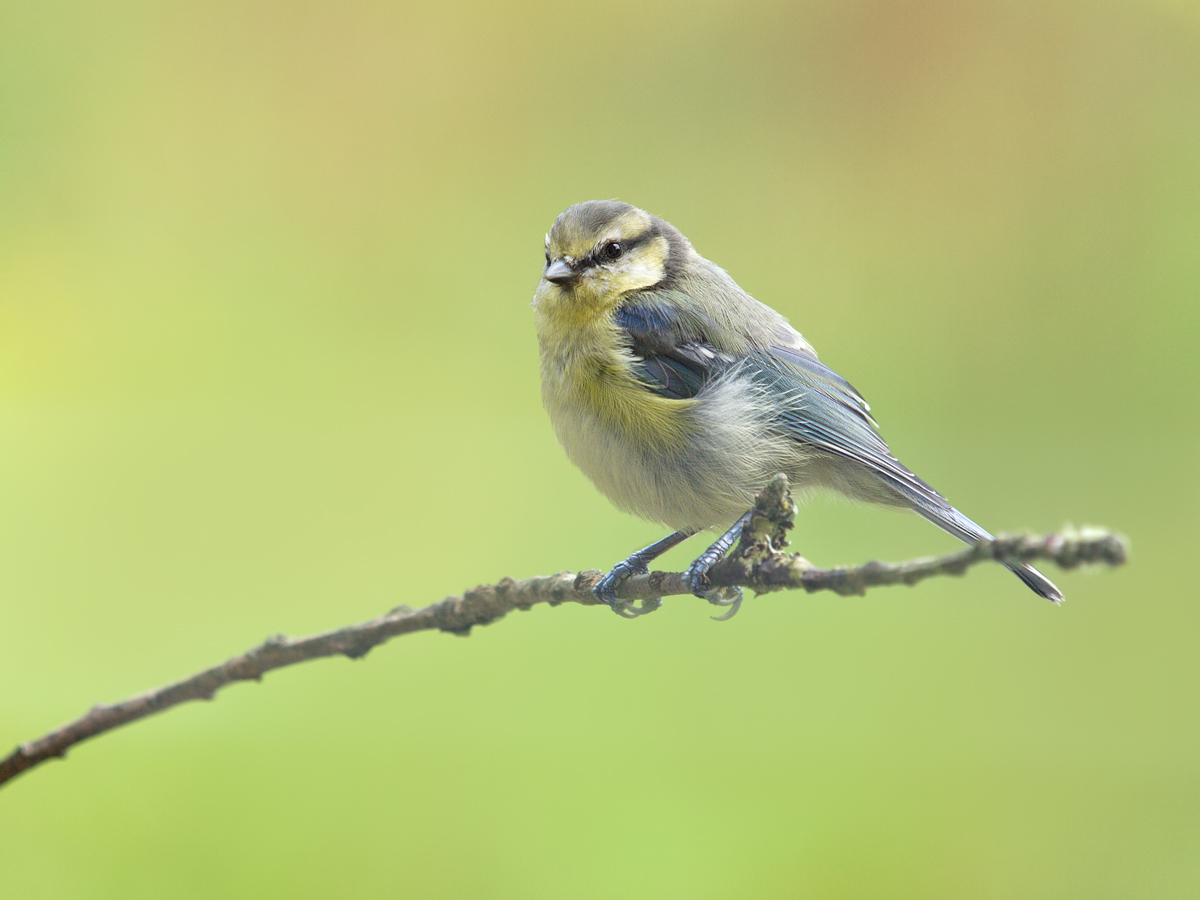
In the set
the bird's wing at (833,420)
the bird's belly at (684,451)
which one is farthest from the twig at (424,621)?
the bird's wing at (833,420)

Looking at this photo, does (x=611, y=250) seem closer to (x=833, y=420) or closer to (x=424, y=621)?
(x=833, y=420)

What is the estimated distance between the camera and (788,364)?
102 centimetres

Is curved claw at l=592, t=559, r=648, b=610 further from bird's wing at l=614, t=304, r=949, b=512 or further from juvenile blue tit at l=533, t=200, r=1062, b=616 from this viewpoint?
bird's wing at l=614, t=304, r=949, b=512

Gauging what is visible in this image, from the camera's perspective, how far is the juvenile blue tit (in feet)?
3.08

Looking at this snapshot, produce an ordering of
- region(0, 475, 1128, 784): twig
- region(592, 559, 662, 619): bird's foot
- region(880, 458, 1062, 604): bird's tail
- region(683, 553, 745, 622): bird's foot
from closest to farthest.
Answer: region(0, 475, 1128, 784): twig → region(683, 553, 745, 622): bird's foot → region(592, 559, 662, 619): bird's foot → region(880, 458, 1062, 604): bird's tail

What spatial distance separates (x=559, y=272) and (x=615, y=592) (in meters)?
0.35

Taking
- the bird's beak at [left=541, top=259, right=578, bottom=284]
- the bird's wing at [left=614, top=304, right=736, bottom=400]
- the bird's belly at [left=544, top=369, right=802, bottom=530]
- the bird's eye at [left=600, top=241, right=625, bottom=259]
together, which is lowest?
the bird's belly at [left=544, top=369, right=802, bottom=530]

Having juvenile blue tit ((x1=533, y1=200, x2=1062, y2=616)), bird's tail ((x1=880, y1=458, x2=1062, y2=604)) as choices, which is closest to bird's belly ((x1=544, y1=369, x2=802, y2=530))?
juvenile blue tit ((x1=533, y1=200, x2=1062, y2=616))

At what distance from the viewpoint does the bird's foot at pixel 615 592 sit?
0.79m

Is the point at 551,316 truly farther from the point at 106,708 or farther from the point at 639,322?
the point at 106,708

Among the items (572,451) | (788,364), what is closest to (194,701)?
(572,451)

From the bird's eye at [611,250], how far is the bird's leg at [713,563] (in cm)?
32

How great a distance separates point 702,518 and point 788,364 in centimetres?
19

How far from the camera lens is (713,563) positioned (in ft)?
2.38
